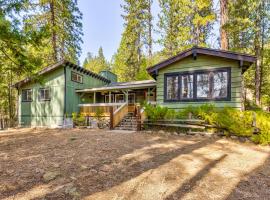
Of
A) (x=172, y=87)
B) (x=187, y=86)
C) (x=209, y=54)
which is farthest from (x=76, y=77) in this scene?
(x=209, y=54)

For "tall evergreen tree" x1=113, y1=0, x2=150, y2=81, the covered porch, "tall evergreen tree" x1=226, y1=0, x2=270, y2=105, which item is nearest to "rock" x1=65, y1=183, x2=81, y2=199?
the covered porch

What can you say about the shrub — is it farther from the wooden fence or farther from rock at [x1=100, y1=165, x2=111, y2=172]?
the wooden fence

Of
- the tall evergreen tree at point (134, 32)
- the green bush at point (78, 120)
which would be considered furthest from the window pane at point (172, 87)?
the tall evergreen tree at point (134, 32)

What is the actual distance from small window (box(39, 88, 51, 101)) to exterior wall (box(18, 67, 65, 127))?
10.1 inches

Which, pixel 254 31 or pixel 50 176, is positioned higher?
pixel 254 31

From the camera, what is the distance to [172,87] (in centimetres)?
1109

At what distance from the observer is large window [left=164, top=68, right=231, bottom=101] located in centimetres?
980

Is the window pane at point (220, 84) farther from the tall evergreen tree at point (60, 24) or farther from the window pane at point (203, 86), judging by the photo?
the tall evergreen tree at point (60, 24)

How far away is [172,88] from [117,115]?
3825 mm

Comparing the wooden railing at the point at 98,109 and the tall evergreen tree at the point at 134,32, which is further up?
the tall evergreen tree at the point at 134,32

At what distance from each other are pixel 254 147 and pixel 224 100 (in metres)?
3.34

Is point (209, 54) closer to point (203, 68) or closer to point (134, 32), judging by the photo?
point (203, 68)

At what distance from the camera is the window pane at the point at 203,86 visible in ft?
33.2

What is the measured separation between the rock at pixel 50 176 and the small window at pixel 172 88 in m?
7.90
